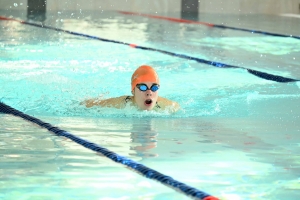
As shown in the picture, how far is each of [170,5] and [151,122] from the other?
1120 centimetres

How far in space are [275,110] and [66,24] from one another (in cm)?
674

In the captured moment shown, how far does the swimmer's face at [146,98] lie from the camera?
13.2 feet

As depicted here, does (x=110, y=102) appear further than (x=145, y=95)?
Yes

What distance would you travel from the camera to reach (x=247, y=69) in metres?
6.46

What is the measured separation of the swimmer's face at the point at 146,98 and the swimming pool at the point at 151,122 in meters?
0.05

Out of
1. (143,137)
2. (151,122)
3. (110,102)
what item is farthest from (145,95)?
(143,137)

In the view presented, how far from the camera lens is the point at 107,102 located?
4.33 m

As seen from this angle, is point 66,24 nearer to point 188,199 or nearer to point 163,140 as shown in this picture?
point 163,140

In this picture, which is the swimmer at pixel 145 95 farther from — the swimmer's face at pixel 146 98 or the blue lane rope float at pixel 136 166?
the blue lane rope float at pixel 136 166

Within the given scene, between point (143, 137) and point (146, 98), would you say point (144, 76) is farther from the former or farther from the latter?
point (143, 137)

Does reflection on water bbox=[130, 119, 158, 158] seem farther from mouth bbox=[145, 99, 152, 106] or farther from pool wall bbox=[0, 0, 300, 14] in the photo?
pool wall bbox=[0, 0, 300, 14]

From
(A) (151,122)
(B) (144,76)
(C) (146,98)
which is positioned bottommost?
(A) (151,122)

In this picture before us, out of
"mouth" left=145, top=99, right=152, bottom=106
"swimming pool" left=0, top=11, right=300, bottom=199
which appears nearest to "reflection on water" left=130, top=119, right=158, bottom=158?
"swimming pool" left=0, top=11, right=300, bottom=199

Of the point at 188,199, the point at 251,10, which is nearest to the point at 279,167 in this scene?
the point at 188,199
